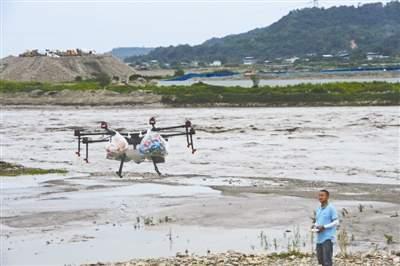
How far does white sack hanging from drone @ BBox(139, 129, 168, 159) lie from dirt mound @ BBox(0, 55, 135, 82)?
10612 cm

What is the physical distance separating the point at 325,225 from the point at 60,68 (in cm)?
12249

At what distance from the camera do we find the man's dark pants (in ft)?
40.9

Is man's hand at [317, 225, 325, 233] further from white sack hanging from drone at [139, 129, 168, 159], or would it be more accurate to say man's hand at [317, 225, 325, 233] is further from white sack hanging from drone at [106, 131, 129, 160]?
white sack hanging from drone at [106, 131, 129, 160]

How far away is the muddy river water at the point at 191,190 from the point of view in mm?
18094

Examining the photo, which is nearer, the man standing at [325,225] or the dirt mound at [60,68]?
the man standing at [325,225]

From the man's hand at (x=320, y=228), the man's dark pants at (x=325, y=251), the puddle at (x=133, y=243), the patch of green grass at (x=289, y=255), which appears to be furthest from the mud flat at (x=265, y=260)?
the man's hand at (x=320, y=228)

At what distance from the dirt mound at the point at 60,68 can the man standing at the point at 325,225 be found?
110949 millimetres

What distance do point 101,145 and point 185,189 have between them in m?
15.9

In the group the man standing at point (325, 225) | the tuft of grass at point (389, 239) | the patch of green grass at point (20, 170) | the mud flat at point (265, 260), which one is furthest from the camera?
the patch of green grass at point (20, 170)

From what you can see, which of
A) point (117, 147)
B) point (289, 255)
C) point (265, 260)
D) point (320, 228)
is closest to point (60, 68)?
point (117, 147)

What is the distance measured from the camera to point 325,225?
1230 cm

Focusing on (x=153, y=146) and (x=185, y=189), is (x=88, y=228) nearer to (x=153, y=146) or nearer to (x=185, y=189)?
(x=153, y=146)

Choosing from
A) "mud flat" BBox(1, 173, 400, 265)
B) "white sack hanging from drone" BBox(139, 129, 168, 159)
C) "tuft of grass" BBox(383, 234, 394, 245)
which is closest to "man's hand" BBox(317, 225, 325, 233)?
"mud flat" BBox(1, 173, 400, 265)

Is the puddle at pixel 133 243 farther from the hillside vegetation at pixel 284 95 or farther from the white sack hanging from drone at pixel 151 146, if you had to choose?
the hillside vegetation at pixel 284 95
